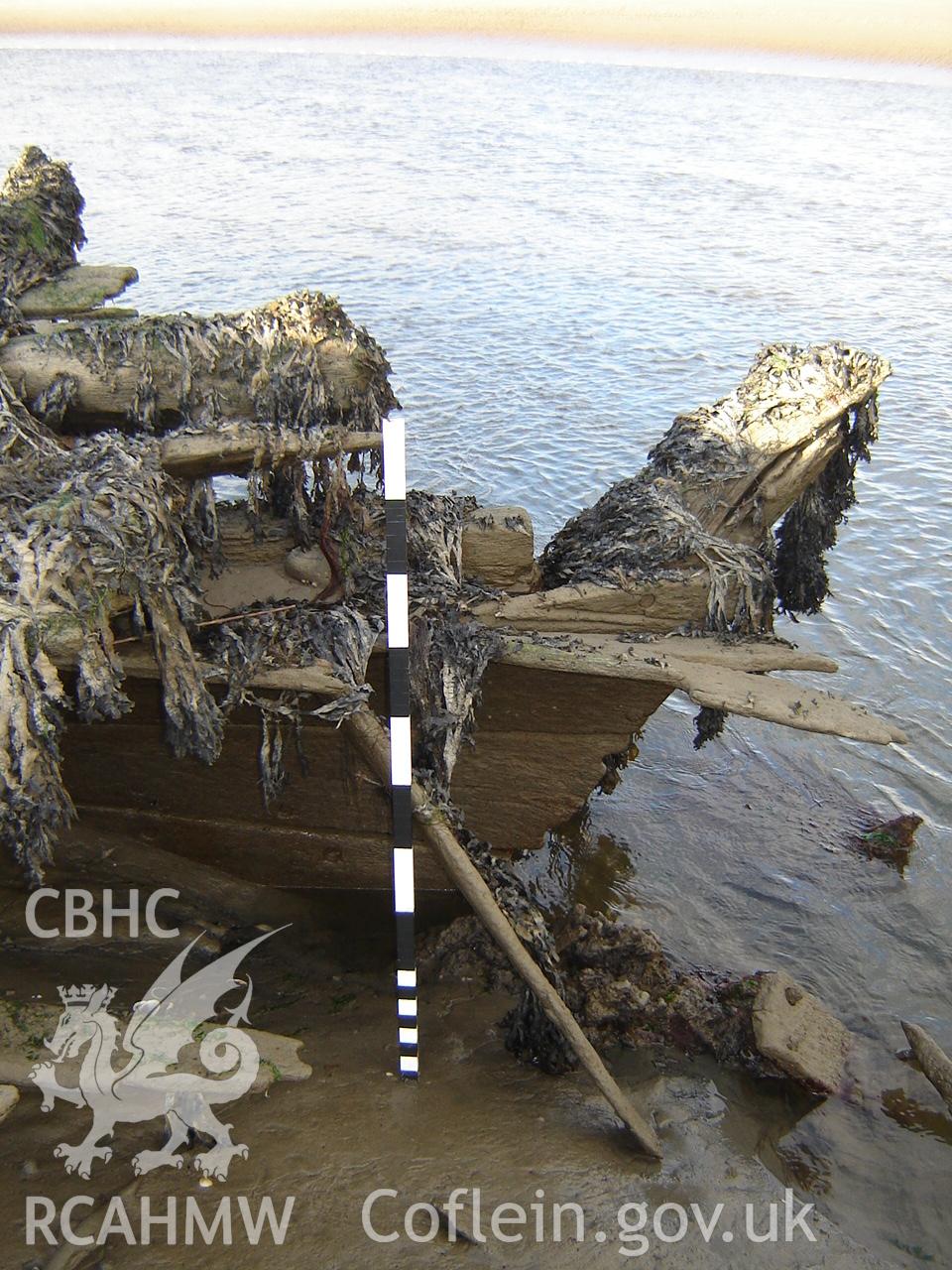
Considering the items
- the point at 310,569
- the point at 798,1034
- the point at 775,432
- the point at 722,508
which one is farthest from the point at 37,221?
the point at 798,1034

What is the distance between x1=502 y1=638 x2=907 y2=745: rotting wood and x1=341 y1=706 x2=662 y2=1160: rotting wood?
0.73 m

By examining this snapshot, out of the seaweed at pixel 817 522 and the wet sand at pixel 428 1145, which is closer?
the wet sand at pixel 428 1145

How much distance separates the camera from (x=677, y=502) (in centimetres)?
541

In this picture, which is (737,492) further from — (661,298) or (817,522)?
(661,298)

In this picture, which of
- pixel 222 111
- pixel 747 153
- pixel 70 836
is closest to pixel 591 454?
pixel 70 836

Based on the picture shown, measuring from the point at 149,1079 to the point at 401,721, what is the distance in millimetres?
1565

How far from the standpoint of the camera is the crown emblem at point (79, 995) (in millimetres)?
4191

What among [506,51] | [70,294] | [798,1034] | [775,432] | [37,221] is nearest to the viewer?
[798,1034]

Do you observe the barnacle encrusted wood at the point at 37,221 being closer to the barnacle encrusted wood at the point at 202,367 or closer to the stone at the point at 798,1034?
the barnacle encrusted wood at the point at 202,367

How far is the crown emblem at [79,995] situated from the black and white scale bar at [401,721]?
1.23 meters

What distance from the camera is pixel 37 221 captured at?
20.3 feet

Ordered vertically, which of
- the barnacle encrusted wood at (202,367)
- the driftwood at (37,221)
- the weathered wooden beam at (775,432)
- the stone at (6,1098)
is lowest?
the stone at (6,1098)

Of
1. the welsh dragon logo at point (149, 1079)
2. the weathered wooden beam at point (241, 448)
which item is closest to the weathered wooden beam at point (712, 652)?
the weathered wooden beam at point (241, 448)

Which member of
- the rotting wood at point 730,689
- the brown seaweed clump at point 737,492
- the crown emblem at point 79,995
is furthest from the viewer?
the brown seaweed clump at point 737,492
